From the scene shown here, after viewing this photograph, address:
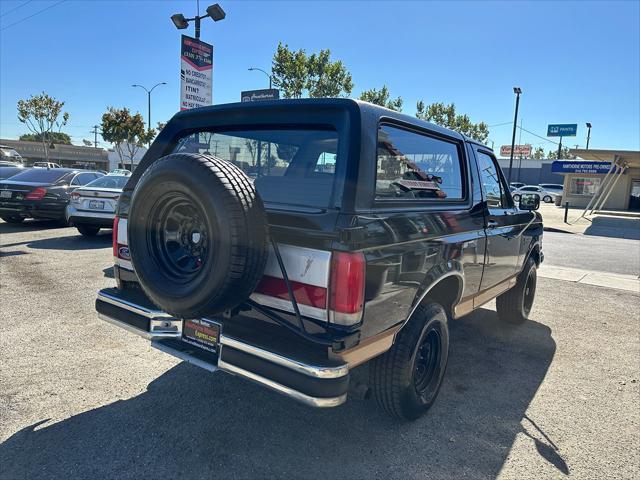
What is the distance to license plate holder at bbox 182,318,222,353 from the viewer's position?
239 centimetres

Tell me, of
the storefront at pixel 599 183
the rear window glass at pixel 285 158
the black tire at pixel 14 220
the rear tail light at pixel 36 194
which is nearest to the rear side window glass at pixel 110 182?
the rear tail light at pixel 36 194

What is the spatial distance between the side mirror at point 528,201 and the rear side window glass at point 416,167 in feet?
5.63

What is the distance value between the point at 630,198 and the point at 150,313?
1392 inches

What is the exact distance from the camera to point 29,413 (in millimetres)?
2820

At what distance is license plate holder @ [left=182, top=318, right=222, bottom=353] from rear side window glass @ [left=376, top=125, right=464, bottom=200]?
1144 mm

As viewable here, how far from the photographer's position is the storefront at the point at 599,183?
27531 mm

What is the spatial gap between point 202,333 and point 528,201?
3860mm

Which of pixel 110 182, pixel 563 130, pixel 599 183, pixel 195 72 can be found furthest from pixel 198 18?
pixel 563 130

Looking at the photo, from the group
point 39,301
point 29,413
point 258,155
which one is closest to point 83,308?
point 39,301

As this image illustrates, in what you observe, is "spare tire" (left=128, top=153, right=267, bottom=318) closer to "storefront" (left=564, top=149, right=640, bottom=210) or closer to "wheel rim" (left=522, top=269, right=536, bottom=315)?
"wheel rim" (left=522, top=269, right=536, bottom=315)

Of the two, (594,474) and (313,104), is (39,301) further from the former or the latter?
(594,474)

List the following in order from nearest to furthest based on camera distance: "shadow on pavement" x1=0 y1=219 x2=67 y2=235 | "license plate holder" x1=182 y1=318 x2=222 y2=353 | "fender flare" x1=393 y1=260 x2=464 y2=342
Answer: "license plate holder" x1=182 y1=318 x2=222 y2=353, "fender flare" x1=393 y1=260 x2=464 y2=342, "shadow on pavement" x1=0 y1=219 x2=67 y2=235

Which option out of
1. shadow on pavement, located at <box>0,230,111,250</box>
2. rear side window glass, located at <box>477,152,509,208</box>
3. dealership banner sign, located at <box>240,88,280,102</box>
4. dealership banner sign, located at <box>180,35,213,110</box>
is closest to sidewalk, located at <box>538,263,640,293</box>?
rear side window glass, located at <box>477,152,509,208</box>

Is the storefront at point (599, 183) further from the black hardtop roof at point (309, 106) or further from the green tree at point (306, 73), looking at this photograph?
the black hardtop roof at point (309, 106)
